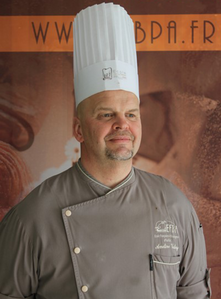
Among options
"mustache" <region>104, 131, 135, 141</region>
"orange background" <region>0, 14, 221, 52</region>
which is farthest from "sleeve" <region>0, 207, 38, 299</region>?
"orange background" <region>0, 14, 221, 52</region>

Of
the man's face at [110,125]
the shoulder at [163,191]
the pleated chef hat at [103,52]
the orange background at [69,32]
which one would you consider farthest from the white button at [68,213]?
the orange background at [69,32]

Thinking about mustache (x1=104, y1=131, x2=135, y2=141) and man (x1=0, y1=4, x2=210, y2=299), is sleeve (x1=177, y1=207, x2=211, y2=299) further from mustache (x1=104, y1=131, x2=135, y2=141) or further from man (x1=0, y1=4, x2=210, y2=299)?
mustache (x1=104, y1=131, x2=135, y2=141)

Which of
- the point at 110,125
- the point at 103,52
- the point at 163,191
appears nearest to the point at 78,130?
the point at 110,125

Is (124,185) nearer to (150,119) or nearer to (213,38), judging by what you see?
(150,119)

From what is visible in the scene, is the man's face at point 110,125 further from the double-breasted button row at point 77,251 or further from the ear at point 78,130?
the double-breasted button row at point 77,251

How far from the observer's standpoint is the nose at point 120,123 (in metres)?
1.45

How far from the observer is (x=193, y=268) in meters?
1.65

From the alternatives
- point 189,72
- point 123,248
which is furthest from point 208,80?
point 123,248

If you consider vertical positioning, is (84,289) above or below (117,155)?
below

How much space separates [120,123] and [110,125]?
0.04 m

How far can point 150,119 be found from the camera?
2.03m

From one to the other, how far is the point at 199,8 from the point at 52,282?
4.96 feet

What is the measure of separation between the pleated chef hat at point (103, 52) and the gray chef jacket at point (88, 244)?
357mm

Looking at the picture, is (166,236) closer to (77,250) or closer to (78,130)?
(77,250)
